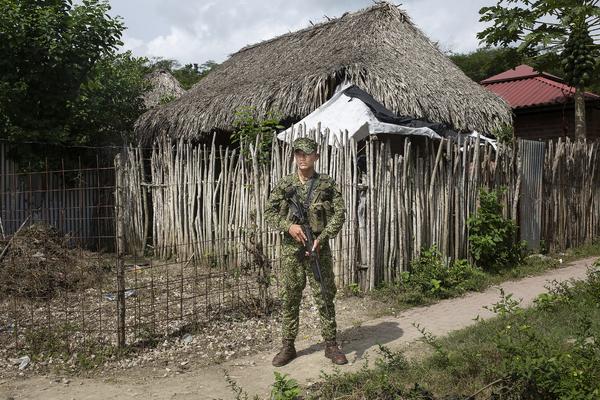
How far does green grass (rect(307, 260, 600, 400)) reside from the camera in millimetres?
3207

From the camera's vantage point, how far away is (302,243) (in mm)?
4219

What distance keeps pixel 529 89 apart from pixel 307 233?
46.2ft

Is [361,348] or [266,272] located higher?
[266,272]

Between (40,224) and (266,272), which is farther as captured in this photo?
(40,224)

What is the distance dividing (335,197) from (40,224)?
5.04m

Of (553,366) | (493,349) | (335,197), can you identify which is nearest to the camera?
(553,366)

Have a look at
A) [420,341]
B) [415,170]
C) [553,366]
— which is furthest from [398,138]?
[553,366]

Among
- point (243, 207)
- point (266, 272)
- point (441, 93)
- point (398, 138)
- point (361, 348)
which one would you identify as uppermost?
point (441, 93)

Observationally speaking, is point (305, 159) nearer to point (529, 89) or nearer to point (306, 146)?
point (306, 146)

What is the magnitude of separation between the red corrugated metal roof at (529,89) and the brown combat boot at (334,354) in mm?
11429

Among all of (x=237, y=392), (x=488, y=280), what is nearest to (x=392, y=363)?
(x=237, y=392)

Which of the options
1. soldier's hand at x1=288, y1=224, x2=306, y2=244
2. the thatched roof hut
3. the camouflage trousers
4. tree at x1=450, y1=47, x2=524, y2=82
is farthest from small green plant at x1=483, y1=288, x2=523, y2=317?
the thatched roof hut

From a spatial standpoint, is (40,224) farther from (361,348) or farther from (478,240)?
(478,240)

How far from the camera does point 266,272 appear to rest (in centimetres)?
559
